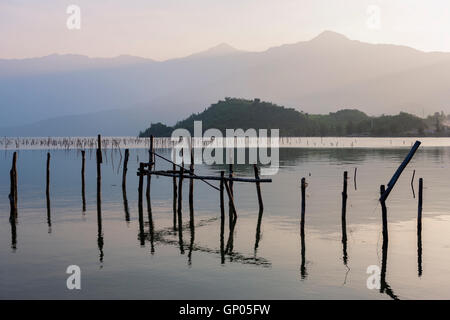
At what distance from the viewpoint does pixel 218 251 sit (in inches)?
949

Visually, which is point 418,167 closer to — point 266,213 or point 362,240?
point 266,213

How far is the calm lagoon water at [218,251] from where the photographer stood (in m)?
18.4

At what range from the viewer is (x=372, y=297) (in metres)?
17.6

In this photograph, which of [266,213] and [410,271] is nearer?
[410,271]

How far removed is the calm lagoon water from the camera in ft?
60.5
